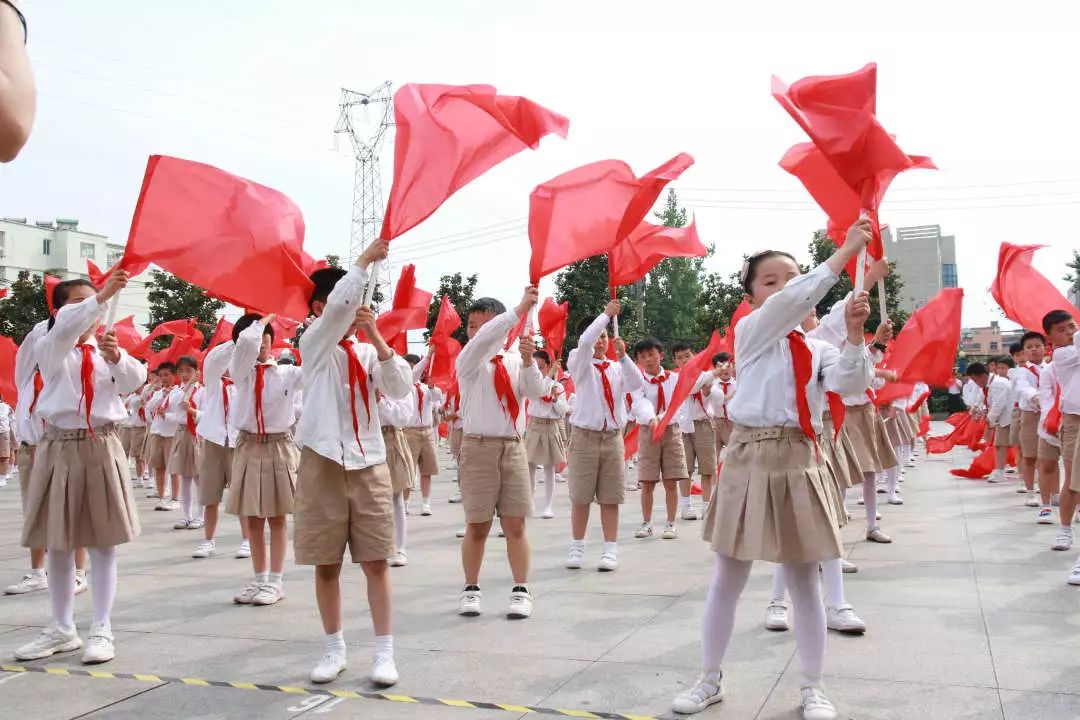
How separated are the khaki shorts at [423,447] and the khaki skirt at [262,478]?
12.9 ft

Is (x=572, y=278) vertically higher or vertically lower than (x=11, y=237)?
lower

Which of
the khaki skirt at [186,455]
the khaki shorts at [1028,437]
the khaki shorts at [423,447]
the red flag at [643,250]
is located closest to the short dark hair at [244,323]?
the red flag at [643,250]

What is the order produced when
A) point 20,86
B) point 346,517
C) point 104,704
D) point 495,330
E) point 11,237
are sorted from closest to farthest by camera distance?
point 20,86 → point 104,704 → point 346,517 → point 495,330 → point 11,237

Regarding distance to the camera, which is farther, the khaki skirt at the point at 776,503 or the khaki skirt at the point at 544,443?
the khaki skirt at the point at 544,443

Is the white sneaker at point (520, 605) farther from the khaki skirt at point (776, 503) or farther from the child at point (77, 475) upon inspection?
the child at point (77, 475)

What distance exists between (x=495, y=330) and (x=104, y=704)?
2.81m

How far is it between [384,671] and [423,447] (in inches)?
250

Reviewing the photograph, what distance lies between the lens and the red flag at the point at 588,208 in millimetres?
5727

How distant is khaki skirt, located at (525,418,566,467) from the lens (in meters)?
10.7

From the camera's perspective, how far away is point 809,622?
12.2 feet

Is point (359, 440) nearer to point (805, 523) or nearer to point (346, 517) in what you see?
point (346, 517)

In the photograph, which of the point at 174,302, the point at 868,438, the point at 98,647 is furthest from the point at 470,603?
the point at 174,302

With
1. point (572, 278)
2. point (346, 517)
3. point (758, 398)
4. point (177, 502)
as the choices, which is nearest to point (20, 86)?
point (758, 398)

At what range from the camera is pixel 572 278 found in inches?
1147
